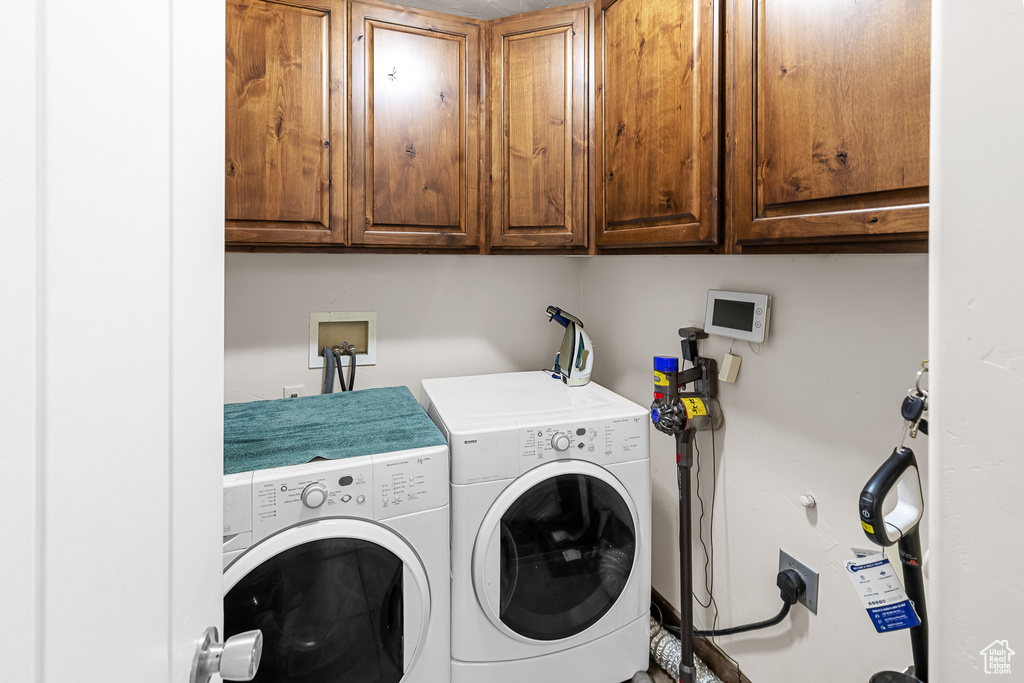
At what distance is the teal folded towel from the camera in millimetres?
1242

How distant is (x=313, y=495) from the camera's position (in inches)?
45.4

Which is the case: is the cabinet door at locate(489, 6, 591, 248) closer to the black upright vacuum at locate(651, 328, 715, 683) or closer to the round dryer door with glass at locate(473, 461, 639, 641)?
the black upright vacuum at locate(651, 328, 715, 683)

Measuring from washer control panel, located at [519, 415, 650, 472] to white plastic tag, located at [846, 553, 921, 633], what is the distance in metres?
0.71

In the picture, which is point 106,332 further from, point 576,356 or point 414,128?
point 576,356

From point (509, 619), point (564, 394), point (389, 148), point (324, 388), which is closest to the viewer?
point (509, 619)

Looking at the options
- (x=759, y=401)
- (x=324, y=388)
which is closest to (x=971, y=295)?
(x=759, y=401)

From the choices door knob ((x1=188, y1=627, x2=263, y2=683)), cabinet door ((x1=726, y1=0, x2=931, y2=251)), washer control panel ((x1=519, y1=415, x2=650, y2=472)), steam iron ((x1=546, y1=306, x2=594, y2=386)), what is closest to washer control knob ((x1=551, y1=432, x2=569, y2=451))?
washer control panel ((x1=519, y1=415, x2=650, y2=472))

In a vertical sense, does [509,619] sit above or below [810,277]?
below

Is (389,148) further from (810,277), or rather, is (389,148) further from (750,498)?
(750,498)

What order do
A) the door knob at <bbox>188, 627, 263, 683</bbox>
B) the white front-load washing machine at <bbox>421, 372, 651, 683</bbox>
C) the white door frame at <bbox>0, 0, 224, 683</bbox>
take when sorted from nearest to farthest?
1. the white door frame at <bbox>0, 0, 224, 683</bbox>
2. the door knob at <bbox>188, 627, 263, 683</bbox>
3. the white front-load washing machine at <bbox>421, 372, 651, 683</bbox>

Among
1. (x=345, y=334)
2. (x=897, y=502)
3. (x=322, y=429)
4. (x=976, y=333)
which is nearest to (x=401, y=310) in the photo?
(x=345, y=334)

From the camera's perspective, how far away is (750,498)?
1.49 metres

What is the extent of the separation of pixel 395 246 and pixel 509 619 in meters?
1.14

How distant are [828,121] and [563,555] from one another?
1.22 metres
